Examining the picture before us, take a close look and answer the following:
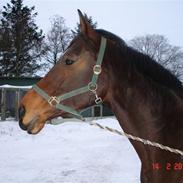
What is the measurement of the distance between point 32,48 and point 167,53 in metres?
23.1

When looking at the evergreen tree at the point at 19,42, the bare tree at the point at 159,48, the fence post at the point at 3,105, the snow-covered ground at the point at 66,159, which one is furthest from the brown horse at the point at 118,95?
the bare tree at the point at 159,48

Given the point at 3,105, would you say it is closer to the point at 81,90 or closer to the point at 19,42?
the point at 81,90

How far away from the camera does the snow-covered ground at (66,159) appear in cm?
687

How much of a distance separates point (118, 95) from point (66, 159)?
20.0 feet

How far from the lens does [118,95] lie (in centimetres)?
277

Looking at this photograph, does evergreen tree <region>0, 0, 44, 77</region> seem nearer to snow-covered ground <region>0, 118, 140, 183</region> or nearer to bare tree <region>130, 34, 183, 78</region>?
bare tree <region>130, 34, 183, 78</region>

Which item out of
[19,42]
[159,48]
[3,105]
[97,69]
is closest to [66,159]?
[97,69]

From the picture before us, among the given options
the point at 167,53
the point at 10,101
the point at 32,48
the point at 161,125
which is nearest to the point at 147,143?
the point at 161,125

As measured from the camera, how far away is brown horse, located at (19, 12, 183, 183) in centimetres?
272

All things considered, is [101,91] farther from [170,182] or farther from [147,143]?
[170,182]

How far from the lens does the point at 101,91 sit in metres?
2.76

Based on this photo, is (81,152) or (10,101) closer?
(81,152)

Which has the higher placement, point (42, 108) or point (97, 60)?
point (97, 60)

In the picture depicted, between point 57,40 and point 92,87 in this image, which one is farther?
point 57,40
